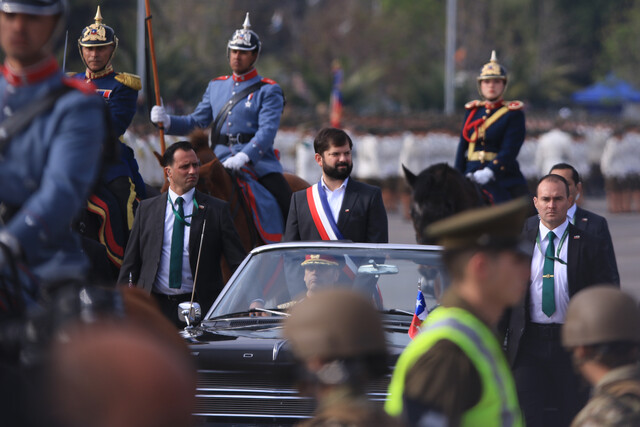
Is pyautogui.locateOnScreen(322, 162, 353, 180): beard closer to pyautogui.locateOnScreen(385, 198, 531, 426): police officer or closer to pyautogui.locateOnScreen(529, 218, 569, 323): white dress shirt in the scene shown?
pyautogui.locateOnScreen(529, 218, 569, 323): white dress shirt

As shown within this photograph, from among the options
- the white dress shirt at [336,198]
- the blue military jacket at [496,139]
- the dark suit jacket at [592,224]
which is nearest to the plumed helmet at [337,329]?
the dark suit jacket at [592,224]

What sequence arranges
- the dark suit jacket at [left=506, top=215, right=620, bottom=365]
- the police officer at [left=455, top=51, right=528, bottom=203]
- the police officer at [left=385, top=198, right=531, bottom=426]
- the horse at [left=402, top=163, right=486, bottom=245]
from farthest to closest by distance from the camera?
the police officer at [left=455, top=51, right=528, bottom=203]
the horse at [left=402, top=163, right=486, bottom=245]
the dark suit jacket at [left=506, top=215, right=620, bottom=365]
the police officer at [left=385, top=198, right=531, bottom=426]

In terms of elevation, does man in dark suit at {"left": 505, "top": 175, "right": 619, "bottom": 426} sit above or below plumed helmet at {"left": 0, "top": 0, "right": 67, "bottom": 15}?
below

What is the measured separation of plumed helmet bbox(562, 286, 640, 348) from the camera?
3.52m

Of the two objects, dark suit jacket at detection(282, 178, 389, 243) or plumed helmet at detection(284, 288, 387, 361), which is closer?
plumed helmet at detection(284, 288, 387, 361)

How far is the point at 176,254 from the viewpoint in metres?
8.52

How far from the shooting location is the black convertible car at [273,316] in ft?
21.1

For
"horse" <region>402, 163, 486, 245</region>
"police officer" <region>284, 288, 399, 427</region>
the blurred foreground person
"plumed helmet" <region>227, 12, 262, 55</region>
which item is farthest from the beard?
the blurred foreground person

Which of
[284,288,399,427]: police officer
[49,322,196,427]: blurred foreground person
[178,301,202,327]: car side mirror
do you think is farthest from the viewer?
[178,301,202,327]: car side mirror

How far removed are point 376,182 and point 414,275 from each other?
913 inches

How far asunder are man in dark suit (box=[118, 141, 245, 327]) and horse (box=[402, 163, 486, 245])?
1.74m

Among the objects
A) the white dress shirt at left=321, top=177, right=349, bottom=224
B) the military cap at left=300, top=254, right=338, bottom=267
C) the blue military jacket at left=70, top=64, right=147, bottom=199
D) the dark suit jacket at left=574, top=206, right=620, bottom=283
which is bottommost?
the military cap at left=300, top=254, right=338, bottom=267

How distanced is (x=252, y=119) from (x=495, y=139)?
273 cm

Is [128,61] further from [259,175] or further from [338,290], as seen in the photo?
[338,290]
